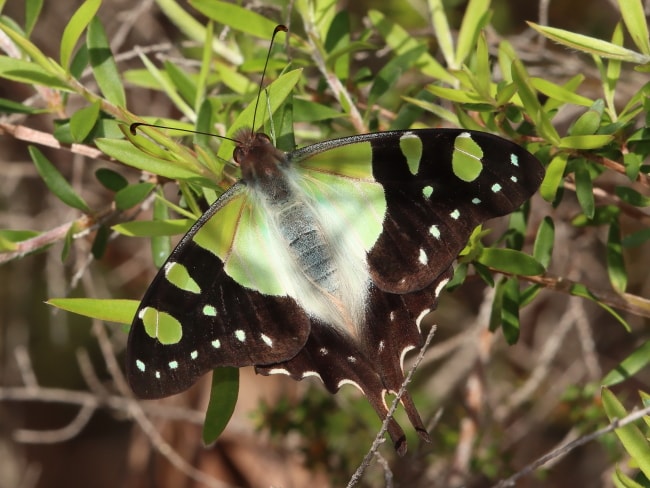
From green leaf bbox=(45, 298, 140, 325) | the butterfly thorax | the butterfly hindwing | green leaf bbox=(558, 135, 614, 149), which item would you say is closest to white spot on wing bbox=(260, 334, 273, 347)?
the butterfly hindwing

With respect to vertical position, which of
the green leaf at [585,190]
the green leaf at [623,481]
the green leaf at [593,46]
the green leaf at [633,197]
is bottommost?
the green leaf at [623,481]

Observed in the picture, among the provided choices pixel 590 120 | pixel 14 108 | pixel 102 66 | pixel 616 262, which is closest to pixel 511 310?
pixel 616 262

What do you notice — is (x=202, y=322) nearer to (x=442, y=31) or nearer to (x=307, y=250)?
(x=307, y=250)

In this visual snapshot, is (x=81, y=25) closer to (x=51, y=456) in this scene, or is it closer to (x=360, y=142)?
(x=360, y=142)

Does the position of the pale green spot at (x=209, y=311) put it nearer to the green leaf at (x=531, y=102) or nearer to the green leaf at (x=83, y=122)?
the green leaf at (x=83, y=122)

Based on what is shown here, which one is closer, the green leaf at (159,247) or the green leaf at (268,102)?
the green leaf at (268,102)

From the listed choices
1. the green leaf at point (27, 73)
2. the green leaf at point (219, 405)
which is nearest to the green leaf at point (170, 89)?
the green leaf at point (27, 73)
